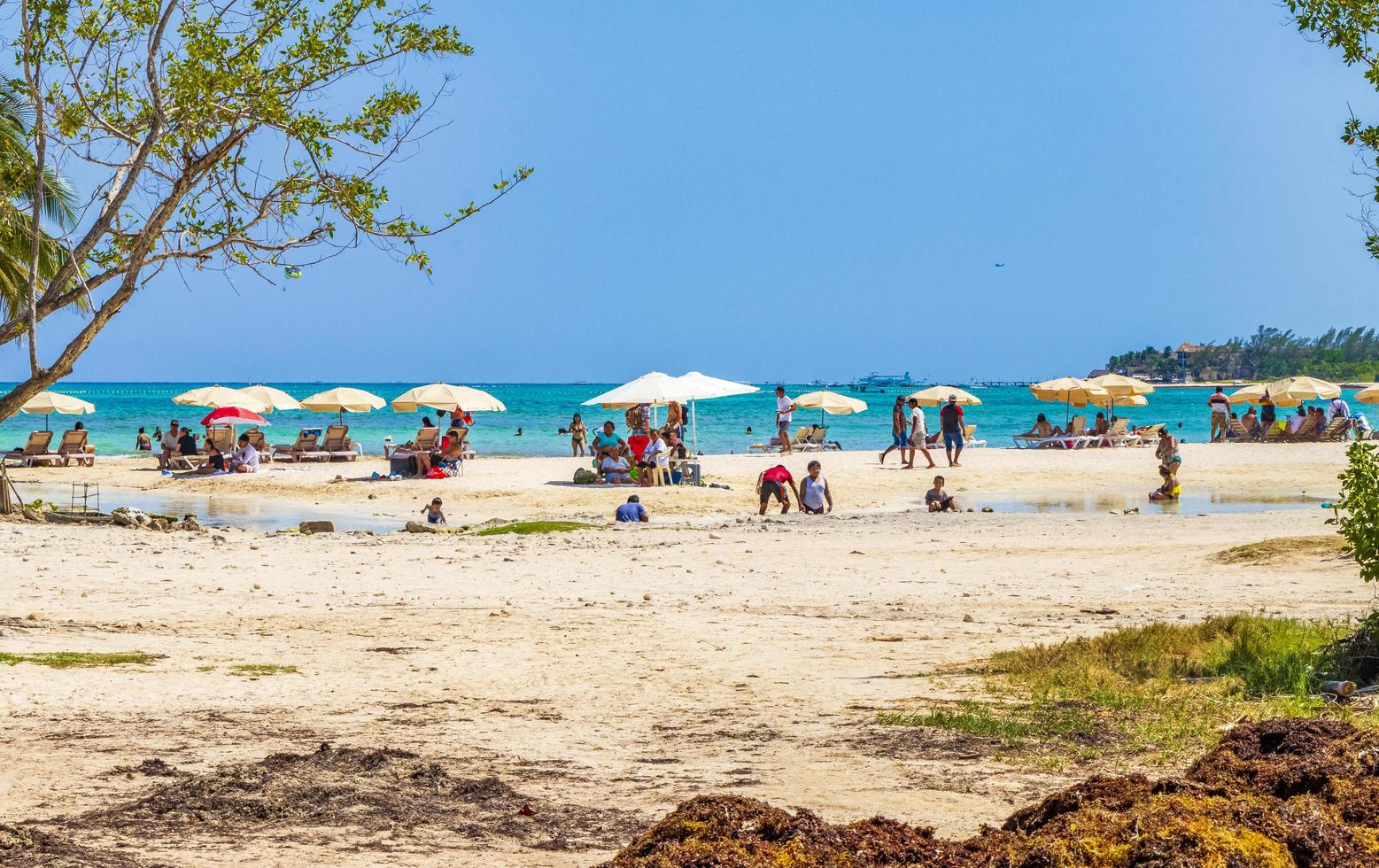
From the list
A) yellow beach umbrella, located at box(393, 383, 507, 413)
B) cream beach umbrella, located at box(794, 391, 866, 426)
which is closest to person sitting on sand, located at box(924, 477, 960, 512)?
yellow beach umbrella, located at box(393, 383, 507, 413)

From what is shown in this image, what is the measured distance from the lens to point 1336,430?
3444 centimetres

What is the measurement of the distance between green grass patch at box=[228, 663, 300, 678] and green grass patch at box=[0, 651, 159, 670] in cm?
60

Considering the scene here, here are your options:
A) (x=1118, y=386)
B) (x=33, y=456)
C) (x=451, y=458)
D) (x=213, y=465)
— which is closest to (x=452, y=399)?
(x=451, y=458)

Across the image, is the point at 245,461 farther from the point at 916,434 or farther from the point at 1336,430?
the point at 1336,430

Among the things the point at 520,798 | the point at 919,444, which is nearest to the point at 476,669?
the point at 520,798

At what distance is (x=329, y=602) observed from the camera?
1080 cm

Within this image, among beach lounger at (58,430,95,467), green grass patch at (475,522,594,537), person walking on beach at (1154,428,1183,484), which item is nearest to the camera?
green grass patch at (475,522,594,537)

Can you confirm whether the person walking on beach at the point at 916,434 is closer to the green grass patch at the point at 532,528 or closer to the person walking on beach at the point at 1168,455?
the person walking on beach at the point at 1168,455

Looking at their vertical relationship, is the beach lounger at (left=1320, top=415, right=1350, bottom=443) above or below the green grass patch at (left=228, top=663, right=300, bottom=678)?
above

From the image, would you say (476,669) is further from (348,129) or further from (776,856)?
(776,856)

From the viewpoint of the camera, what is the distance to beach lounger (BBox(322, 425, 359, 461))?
31469 mm

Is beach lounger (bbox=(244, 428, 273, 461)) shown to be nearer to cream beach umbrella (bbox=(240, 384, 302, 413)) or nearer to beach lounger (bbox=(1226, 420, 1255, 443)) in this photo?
cream beach umbrella (bbox=(240, 384, 302, 413))

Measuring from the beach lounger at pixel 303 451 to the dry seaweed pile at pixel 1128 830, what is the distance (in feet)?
95.3

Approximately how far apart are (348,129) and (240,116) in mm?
652
